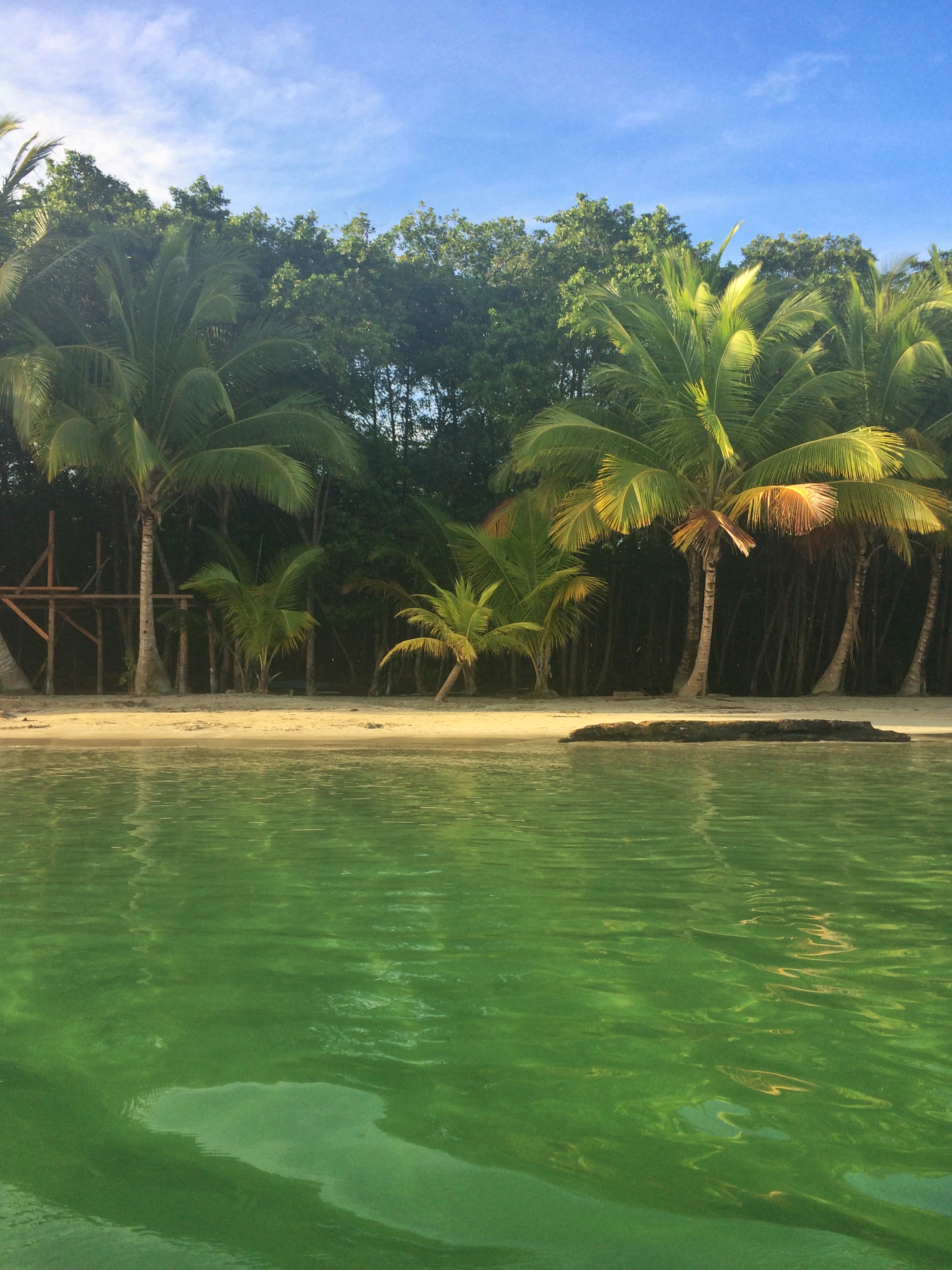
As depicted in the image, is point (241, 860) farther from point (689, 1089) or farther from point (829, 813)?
point (829, 813)

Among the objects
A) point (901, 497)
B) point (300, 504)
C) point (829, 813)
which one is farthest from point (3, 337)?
point (829, 813)

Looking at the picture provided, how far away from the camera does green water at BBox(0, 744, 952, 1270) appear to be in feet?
5.55

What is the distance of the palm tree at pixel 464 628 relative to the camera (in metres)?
14.3

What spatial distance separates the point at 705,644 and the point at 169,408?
8.30 metres

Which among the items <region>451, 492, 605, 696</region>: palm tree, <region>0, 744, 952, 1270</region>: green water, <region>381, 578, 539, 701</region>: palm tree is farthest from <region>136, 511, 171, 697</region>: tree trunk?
<region>0, 744, 952, 1270</region>: green water

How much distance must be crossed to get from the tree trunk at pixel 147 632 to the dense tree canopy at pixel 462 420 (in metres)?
0.32

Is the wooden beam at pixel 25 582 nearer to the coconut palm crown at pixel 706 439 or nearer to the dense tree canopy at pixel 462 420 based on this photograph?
the dense tree canopy at pixel 462 420

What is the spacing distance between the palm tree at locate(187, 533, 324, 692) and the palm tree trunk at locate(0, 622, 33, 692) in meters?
2.94

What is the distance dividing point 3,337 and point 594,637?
10986 mm

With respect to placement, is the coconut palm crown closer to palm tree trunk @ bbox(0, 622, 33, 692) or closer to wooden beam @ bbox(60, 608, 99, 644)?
wooden beam @ bbox(60, 608, 99, 644)

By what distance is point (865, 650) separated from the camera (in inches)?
832

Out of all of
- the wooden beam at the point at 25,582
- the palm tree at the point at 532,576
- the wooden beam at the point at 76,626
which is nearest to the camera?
the palm tree at the point at 532,576

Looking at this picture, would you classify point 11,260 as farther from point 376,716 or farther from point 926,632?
point 926,632

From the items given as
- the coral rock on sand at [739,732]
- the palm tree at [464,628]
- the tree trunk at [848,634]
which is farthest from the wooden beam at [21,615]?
the tree trunk at [848,634]
